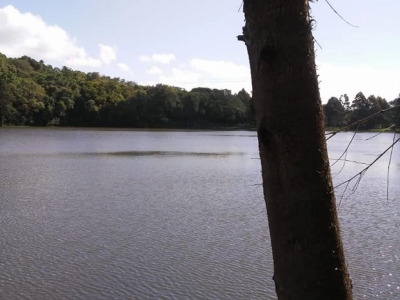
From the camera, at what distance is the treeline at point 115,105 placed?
81.2 meters

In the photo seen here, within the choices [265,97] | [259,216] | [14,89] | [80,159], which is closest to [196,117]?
[14,89]

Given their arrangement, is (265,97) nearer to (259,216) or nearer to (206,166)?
(259,216)

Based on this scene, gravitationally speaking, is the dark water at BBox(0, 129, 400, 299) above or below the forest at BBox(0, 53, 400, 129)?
below

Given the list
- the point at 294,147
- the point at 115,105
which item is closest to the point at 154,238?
the point at 294,147

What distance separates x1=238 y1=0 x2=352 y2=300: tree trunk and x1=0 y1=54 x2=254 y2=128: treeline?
3187 inches

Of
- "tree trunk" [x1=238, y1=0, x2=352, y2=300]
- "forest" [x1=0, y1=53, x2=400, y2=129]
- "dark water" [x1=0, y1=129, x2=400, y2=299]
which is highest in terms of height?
"forest" [x1=0, y1=53, x2=400, y2=129]

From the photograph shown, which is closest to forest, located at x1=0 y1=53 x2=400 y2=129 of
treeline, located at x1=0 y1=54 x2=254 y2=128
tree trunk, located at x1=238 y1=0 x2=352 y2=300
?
treeline, located at x1=0 y1=54 x2=254 y2=128

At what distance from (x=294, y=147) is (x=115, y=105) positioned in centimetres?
9056

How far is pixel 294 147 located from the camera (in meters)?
1.37

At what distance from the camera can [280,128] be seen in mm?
1371

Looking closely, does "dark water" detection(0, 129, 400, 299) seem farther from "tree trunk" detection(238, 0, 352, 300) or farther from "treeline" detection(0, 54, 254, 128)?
"treeline" detection(0, 54, 254, 128)

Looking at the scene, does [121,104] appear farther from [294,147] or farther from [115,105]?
[294,147]

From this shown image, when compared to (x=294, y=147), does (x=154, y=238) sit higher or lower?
lower

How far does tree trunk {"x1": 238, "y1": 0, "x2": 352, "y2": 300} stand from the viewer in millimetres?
1371
